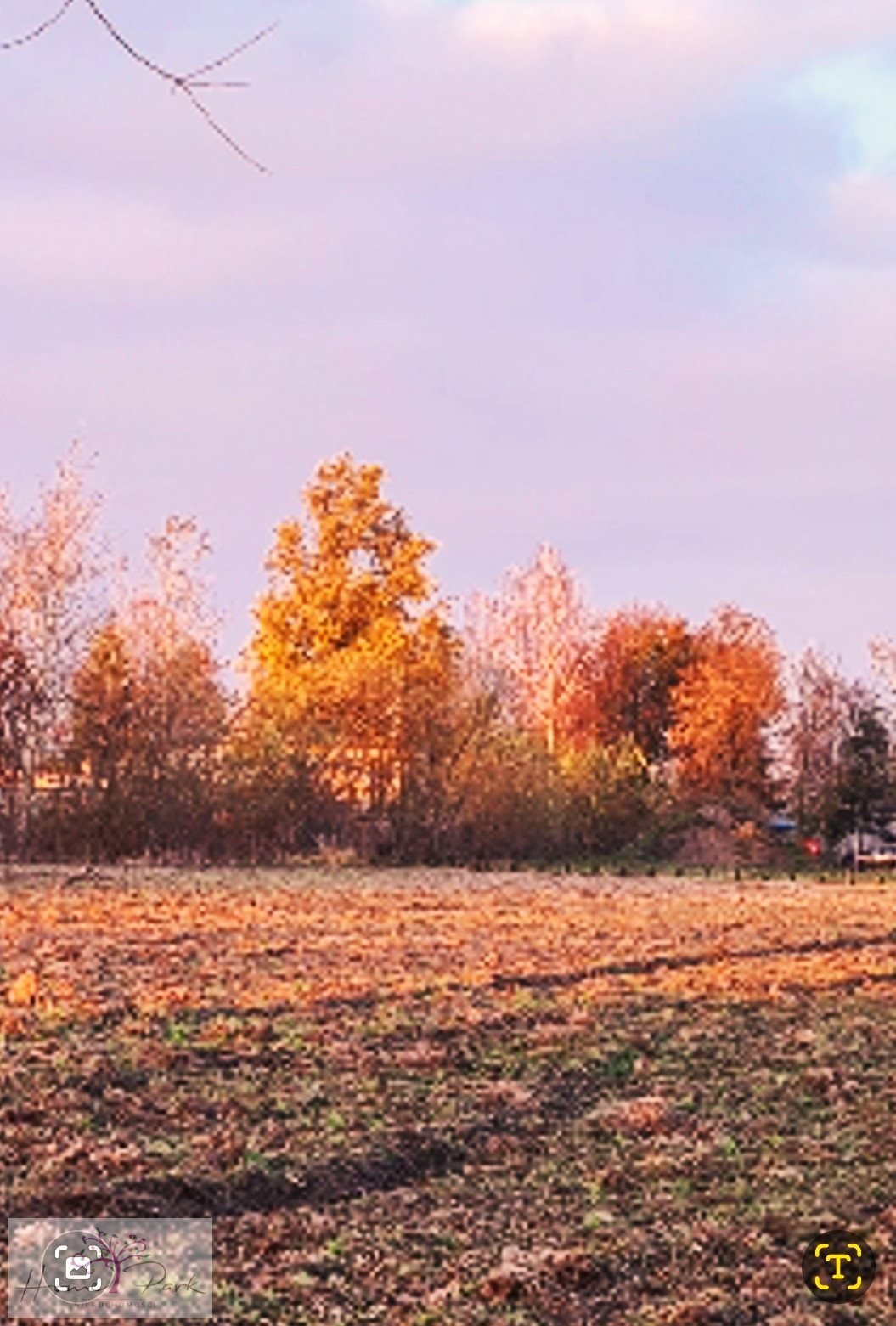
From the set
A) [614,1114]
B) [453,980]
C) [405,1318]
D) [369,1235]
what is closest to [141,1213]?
[369,1235]

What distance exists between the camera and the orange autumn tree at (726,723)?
48.4m

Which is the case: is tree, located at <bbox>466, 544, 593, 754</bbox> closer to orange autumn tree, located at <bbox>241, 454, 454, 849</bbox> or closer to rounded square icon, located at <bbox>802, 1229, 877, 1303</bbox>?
orange autumn tree, located at <bbox>241, 454, 454, 849</bbox>

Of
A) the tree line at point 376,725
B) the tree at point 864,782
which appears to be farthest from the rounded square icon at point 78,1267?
the tree at point 864,782

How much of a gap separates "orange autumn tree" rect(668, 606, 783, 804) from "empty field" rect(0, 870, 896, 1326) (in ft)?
109

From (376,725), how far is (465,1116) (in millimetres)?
27695

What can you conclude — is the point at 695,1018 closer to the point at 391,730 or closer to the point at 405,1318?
the point at 405,1318

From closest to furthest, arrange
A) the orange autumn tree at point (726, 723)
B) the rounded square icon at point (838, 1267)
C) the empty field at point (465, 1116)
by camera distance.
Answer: the rounded square icon at point (838, 1267) → the empty field at point (465, 1116) → the orange autumn tree at point (726, 723)

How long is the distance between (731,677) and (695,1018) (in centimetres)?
3991

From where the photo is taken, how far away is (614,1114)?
25.4ft

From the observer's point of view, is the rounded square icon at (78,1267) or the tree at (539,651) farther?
the tree at (539,651)

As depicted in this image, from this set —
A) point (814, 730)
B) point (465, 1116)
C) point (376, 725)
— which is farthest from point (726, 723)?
point (465, 1116)

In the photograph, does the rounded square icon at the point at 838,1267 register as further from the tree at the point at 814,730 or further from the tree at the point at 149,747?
the tree at the point at 814,730

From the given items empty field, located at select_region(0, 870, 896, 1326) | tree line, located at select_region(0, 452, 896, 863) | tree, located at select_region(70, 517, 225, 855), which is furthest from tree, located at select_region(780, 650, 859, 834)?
empty field, located at select_region(0, 870, 896, 1326)

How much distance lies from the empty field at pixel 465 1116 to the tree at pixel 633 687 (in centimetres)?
3817
